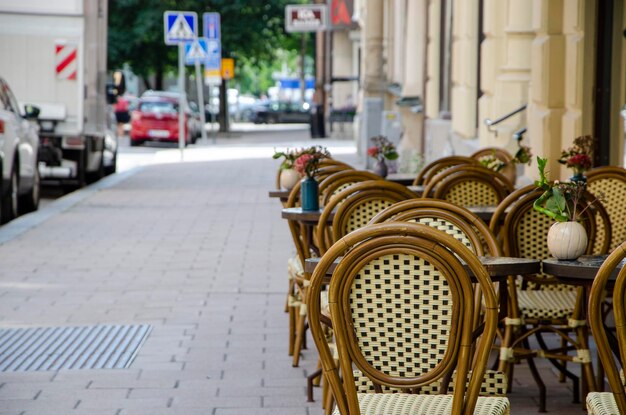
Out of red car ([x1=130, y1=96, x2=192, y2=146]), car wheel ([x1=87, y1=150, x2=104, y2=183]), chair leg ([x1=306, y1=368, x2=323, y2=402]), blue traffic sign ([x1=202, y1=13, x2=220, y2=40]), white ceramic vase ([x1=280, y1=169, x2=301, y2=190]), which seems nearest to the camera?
chair leg ([x1=306, y1=368, x2=323, y2=402])

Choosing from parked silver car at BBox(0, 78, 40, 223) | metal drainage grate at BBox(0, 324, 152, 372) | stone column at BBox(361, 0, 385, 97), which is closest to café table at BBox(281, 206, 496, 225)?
metal drainage grate at BBox(0, 324, 152, 372)

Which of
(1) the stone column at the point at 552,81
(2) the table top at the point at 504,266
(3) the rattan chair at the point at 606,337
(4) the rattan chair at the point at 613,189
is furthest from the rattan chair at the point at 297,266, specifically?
(1) the stone column at the point at 552,81

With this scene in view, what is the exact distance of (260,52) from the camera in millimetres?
46812

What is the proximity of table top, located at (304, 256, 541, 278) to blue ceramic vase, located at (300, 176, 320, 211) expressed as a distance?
5.65 ft

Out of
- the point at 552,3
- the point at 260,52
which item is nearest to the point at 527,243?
the point at 552,3

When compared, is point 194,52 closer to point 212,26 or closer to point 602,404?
point 212,26

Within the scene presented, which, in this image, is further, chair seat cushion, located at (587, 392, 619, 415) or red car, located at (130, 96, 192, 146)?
red car, located at (130, 96, 192, 146)

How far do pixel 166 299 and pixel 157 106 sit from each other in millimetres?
27745

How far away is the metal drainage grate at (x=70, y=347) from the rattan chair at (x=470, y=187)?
194cm

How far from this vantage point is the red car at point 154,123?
36.3 metres

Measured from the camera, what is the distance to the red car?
3631 centimetres

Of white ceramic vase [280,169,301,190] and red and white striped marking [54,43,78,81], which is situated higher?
red and white striped marking [54,43,78,81]

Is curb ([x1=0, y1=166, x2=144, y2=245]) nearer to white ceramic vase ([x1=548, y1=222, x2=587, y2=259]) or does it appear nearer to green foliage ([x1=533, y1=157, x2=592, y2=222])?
green foliage ([x1=533, y1=157, x2=592, y2=222])

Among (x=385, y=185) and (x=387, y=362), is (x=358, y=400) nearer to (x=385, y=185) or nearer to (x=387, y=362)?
(x=387, y=362)
